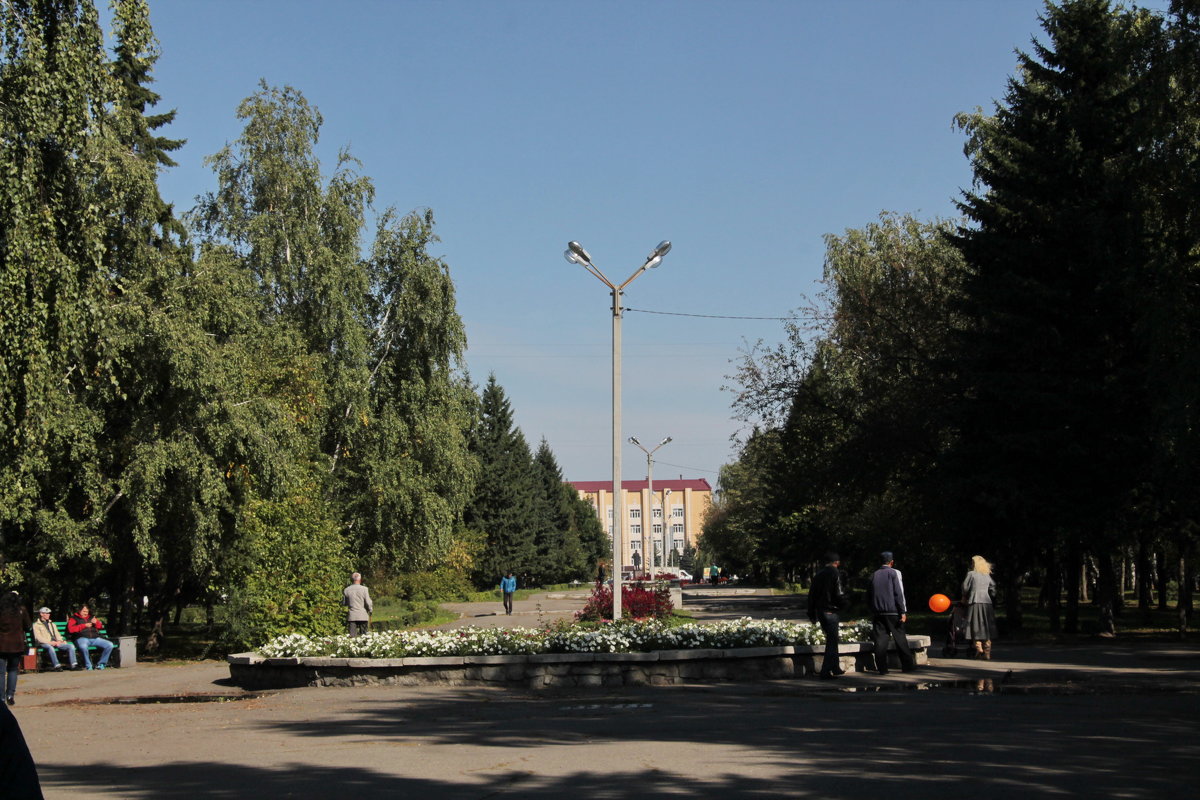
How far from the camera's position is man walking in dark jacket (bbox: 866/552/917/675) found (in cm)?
1545

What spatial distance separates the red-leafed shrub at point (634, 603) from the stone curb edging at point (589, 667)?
27.4 ft

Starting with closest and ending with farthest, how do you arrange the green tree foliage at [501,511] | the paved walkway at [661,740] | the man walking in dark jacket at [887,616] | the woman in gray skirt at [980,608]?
the paved walkway at [661,740], the man walking in dark jacket at [887,616], the woman in gray skirt at [980,608], the green tree foliage at [501,511]

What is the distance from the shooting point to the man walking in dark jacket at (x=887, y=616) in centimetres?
1545

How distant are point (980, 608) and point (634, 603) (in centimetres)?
935

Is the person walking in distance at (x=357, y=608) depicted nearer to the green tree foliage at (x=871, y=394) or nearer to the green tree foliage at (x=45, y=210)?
the green tree foliage at (x=45, y=210)

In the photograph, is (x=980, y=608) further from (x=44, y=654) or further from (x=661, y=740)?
(x=44, y=654)

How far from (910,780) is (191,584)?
26964 millimetres

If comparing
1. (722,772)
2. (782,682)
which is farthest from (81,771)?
(782,682)

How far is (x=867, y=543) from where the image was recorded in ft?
119

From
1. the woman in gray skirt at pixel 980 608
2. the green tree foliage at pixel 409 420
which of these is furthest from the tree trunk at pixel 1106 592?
the green tree foliage at pixel 409 420

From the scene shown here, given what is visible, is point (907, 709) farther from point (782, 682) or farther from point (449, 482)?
point (449, 482)

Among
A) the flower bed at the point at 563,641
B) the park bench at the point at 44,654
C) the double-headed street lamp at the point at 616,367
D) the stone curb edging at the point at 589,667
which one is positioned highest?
the double-headed street lamp at the point at 616,367

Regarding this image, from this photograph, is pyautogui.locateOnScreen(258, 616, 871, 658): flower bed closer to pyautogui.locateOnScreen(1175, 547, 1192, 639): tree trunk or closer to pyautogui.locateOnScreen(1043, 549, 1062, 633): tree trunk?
pyautogui.locateOnScreen(1175, 547, 1192, 639): tree trunk

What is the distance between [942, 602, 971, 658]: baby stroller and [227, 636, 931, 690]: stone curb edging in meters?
2.72
